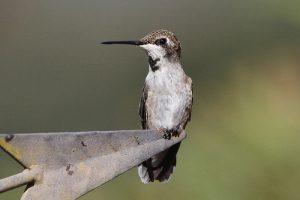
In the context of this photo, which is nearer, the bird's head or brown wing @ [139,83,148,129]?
the bird's head

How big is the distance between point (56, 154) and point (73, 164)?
1.5 inches

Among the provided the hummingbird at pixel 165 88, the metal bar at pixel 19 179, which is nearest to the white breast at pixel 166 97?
the hummingbird at pixel 165 88

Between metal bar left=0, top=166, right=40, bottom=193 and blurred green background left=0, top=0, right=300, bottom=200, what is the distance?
164cm

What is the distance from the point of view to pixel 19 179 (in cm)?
124

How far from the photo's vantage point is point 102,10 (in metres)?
9.30

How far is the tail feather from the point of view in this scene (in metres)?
2.91

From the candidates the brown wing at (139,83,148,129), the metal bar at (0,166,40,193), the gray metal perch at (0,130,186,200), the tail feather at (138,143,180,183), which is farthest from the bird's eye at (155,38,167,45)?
the metal bar at (0,166,40,193)

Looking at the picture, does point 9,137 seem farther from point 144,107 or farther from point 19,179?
point 144,107

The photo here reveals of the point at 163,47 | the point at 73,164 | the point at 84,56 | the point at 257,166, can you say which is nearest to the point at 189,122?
the point at 163,47

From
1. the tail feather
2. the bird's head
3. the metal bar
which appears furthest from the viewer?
the bird's head

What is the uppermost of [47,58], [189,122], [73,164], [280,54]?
[73,164]

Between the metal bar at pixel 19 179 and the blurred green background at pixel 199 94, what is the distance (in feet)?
5.38

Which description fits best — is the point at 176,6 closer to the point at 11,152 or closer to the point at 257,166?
the point at 257,166

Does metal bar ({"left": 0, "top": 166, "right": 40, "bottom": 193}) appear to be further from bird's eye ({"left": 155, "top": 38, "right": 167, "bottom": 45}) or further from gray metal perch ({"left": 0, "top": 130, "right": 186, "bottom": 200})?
bird's eye ({"left": 155, "top": 38, "right": 167, "bottom": 45})
